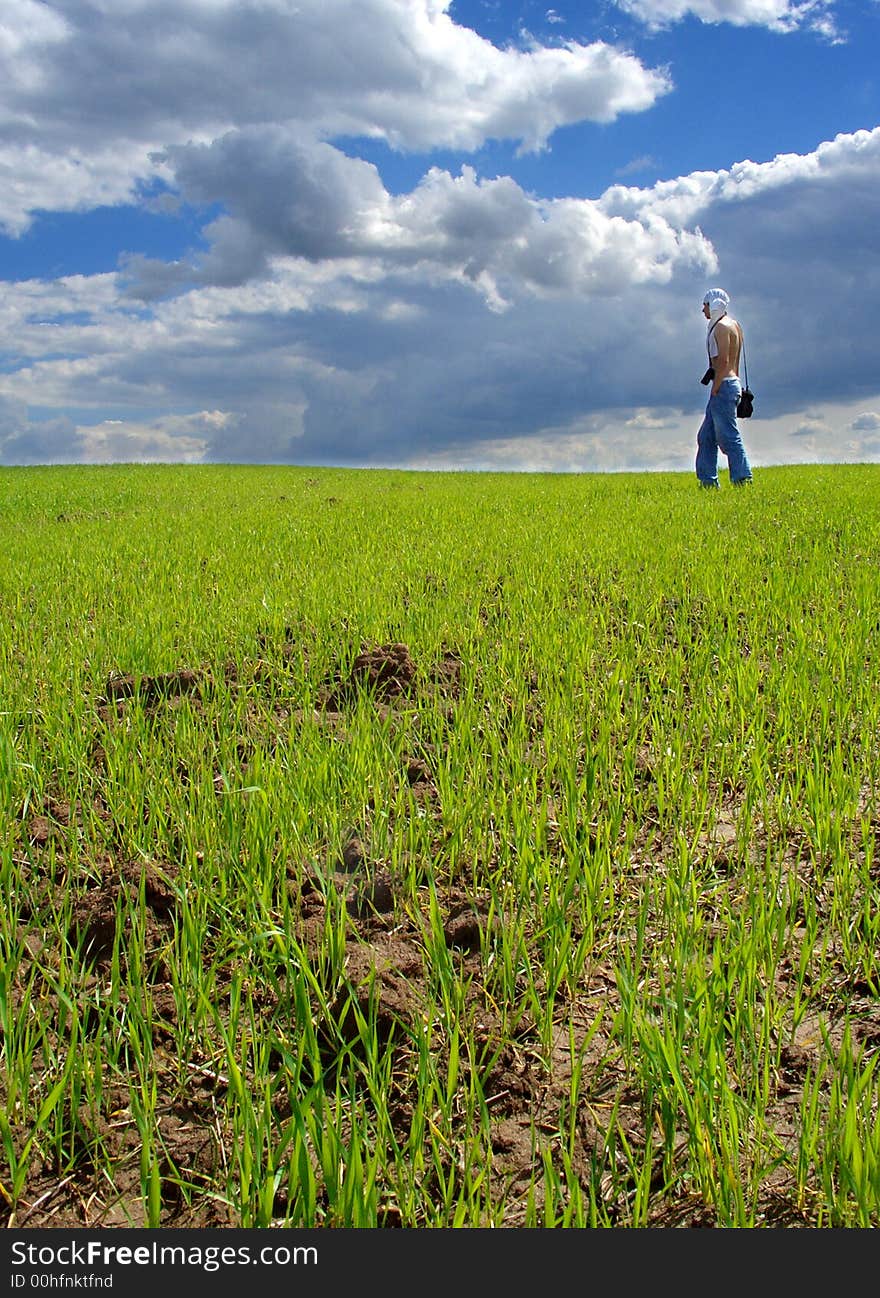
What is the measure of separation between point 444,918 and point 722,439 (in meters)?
11.4

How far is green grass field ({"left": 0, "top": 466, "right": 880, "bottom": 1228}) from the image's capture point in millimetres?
1584

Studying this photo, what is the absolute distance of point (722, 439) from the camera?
486 inches

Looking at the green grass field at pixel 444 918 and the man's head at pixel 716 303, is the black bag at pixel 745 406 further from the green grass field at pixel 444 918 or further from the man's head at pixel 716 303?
the green grass field at pixel 444 918

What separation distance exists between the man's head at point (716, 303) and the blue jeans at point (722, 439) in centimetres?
108

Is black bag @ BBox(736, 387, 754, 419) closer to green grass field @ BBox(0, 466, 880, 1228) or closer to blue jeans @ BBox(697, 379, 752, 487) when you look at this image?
blue jeans @ BBox(697, 379, 752, 487)

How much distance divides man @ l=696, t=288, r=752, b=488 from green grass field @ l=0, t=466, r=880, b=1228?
7.34 meters

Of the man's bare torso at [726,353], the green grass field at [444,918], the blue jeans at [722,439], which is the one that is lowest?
the green grass field at [444,918]

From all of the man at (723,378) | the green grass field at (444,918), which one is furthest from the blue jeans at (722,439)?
the green grass field at (444,918)

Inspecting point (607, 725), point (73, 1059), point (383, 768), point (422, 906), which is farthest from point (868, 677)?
point (73, 1059)

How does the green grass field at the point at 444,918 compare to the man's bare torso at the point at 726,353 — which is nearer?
the green grass field at the point at 444,918

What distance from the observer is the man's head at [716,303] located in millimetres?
12266

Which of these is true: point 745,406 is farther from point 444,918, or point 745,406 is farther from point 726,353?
point 444,918

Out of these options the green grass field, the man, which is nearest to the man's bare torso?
the man

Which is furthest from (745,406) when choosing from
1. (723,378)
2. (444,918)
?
(444,918)
